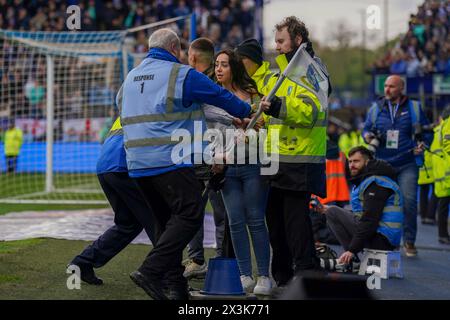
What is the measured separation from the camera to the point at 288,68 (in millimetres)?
7305

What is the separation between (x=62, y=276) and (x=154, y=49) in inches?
83.6

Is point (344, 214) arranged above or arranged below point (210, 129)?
below

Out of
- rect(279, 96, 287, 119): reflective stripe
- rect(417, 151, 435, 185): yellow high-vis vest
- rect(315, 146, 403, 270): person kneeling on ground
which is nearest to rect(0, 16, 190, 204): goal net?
rect(417, 151, 435, 185): yellow high-vis vest

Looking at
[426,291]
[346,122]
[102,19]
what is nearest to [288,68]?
[426,291]

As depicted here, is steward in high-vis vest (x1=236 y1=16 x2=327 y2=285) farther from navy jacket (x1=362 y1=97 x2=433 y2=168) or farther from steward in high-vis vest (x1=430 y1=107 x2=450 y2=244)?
steward in high-vis vest (x1=430 y1=107 x2=450 y2=244)

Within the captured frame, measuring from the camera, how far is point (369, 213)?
932 centimetres

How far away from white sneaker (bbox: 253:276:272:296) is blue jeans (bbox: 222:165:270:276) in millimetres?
51

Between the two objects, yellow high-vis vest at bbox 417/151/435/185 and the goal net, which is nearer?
yellow high-vis vest at bbox 417/151/435/185

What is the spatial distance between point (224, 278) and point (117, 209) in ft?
4.20

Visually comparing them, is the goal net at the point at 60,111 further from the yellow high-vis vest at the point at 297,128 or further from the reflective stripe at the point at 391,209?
the yellow high-vis vest at the point at 297,128

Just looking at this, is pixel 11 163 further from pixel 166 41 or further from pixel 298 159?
pixel 166 41

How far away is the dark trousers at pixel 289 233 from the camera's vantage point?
301 inches

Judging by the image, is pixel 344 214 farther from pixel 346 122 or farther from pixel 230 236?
pixel 346 122

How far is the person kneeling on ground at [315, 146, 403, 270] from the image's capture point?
363 inches
